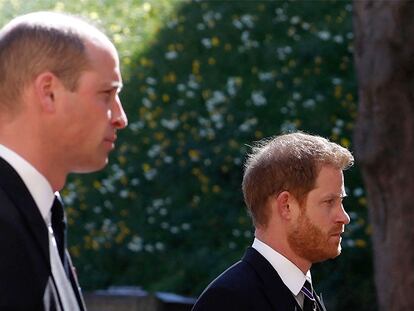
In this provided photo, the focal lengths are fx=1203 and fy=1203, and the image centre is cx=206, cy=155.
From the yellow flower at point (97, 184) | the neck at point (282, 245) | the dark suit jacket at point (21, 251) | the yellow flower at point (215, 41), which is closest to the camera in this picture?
the dark suit jacket at point (21, 251)

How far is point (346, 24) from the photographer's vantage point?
10.7m

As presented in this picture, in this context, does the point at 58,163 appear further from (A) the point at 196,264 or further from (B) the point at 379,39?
(A) the point at 196,264

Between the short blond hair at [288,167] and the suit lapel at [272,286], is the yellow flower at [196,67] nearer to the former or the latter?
the short blond hair at [288,167]

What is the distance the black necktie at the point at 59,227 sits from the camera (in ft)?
7.79

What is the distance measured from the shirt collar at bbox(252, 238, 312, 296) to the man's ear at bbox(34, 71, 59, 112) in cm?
130

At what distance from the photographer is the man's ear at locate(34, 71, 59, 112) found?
2244 millimetres

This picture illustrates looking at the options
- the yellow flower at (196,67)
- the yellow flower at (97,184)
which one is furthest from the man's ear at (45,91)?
the yellow flower at (196,67)

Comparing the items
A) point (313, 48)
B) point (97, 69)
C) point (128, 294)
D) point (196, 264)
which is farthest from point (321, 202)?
point (313, 48)

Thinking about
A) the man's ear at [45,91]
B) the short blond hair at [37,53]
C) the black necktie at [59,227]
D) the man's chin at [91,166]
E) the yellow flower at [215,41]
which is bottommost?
the yellow flower at [215,41]

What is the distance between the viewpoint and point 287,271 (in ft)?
11.1

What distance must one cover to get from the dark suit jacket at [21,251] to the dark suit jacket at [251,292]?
3.73 feet

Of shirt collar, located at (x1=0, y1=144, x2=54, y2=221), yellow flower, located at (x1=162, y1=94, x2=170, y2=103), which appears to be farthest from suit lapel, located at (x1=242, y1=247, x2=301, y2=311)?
yellow flower, located at (x1=162, y1=94, x2=170, y2=103)

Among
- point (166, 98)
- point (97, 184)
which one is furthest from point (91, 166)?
point (166, 98)

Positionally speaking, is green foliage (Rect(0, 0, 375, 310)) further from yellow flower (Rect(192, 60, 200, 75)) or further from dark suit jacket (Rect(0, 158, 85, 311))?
dark suit jacket (Rect(0, 158, 85, 311))
